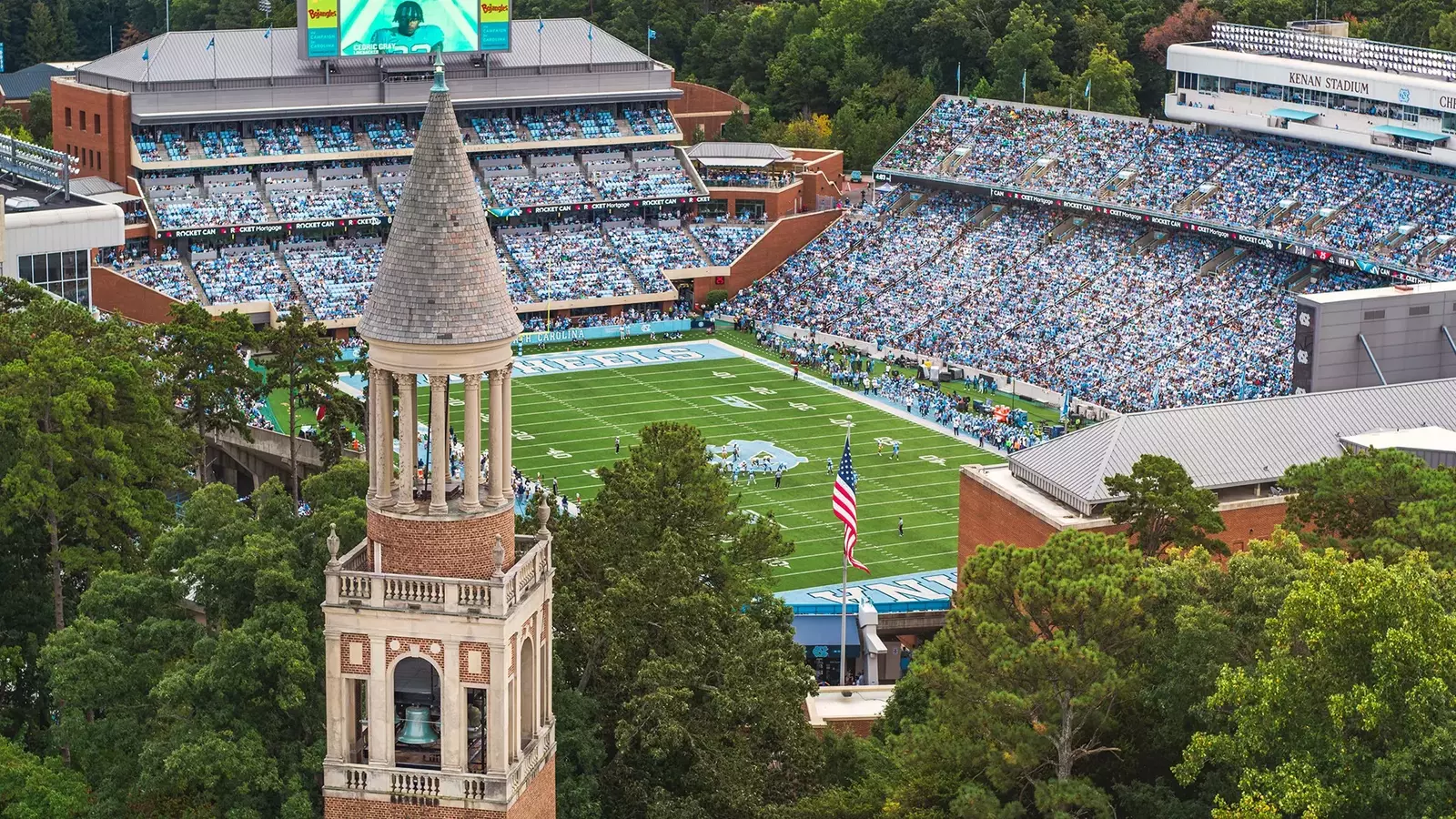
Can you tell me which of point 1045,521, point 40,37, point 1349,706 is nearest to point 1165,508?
point 1045,521

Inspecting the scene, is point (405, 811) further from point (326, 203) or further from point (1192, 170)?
point (326, 203)

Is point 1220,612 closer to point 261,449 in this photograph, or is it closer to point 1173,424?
point 1173,424

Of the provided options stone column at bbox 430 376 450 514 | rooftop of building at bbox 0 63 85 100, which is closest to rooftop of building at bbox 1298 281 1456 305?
stone column at bbox 430 376 450 514

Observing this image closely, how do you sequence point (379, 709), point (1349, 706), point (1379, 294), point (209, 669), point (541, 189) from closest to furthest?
point (379, 709) < point (1349, 706) < point (209, 669) < point (1379, 294) < point (541, 189)

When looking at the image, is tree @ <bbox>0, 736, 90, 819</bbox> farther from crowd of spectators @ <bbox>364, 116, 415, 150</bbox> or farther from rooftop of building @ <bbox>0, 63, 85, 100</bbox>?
rooftop of building @ <bbox>0, 63, 85, 100</bbox>

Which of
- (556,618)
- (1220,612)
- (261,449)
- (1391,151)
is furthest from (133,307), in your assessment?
(1220,612)

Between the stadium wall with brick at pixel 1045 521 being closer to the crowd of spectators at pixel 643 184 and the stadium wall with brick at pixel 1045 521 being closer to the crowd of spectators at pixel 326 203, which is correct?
the crowd of spectators at pixel 326 203

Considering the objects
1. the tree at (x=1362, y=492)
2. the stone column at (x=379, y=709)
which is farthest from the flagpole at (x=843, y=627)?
the stone column at (x=379, y=709)
